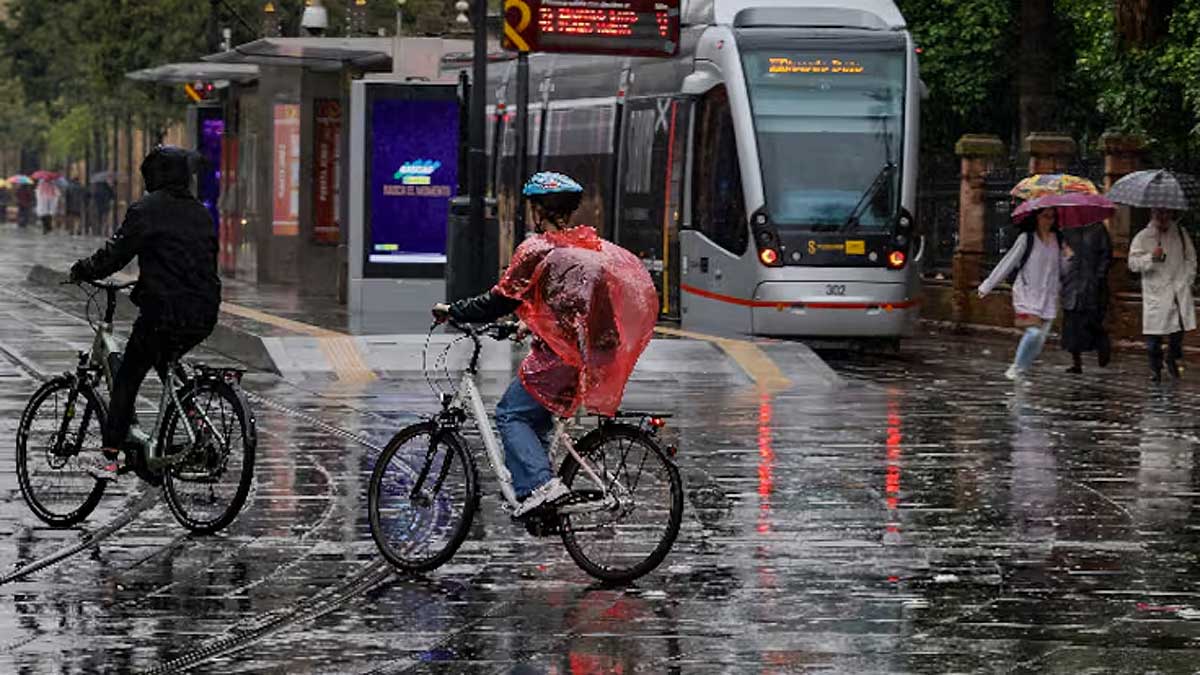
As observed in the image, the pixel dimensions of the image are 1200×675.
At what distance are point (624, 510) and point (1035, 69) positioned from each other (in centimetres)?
3361

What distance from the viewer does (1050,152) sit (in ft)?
115

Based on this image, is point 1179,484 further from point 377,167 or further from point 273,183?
point 273,183

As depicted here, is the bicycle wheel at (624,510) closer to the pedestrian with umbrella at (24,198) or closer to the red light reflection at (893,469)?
the red light reflection at (893,469)

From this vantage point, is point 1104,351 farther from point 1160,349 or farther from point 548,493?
point 548,493

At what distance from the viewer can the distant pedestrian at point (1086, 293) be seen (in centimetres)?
2605

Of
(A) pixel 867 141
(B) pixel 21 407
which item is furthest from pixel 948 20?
(B) pixel 21 407

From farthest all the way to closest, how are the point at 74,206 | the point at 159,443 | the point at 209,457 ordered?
1. the point at 74,206
2. the point at 159,443
3. the point at 209,457

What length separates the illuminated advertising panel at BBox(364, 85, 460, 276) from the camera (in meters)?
29.6

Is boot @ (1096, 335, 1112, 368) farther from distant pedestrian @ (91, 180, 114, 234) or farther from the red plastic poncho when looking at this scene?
distant pedestrian @ (91, 180, 114, 234)

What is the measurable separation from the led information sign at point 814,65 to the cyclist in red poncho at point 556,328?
58.0 feet

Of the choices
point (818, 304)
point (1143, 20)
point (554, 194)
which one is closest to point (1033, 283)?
point (1143, 20)

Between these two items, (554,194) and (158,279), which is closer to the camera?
(554,194)

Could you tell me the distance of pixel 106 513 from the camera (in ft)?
45.2

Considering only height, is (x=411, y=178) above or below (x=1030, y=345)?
above
